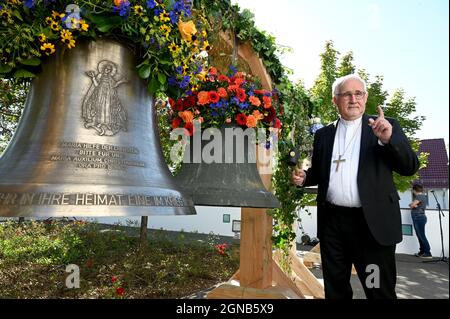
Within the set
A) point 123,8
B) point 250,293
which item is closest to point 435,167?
point 250,293

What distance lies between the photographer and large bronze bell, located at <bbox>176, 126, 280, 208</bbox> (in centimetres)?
190

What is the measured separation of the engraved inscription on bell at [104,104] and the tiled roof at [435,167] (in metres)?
19.1

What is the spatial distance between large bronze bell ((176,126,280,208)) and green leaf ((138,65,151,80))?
0.61m

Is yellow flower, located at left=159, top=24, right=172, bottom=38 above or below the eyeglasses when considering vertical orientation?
above

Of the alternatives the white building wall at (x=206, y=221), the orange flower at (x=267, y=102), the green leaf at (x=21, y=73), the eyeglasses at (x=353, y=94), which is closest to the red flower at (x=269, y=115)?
the orange flower at (x=267, y=102)

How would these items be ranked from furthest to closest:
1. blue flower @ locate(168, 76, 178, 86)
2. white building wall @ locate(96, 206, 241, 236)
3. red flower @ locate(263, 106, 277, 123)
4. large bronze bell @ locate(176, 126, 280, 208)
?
white building wall @ locate(96, 206, 241, 236), red flower @ locate(263, 106, 277, 123), large bronze bell @ locate(176, 126, 280, 208), blue flower @ locate(168, 76, 178, 86)

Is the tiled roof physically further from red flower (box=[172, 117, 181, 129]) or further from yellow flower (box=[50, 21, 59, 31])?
yellow flower (box=[50, 21, 59, 31])

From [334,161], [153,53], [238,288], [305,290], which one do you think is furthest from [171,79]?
[305,290]

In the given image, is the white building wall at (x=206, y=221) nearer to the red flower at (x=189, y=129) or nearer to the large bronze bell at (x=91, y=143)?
the red flower at (x=189, y=129)

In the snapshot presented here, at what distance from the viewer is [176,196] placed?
146 cm

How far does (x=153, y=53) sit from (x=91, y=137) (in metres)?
0.44

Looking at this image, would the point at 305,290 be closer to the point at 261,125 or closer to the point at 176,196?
the point at 261,125

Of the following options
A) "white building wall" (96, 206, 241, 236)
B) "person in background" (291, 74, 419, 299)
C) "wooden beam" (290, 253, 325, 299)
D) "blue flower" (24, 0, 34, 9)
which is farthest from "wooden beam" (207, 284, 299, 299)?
"white building wall" (96, 206, 241, 236)

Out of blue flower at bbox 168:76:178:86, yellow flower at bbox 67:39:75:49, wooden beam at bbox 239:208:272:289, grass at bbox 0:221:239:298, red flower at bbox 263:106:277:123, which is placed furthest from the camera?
grass at bbox 0:221:239:298
